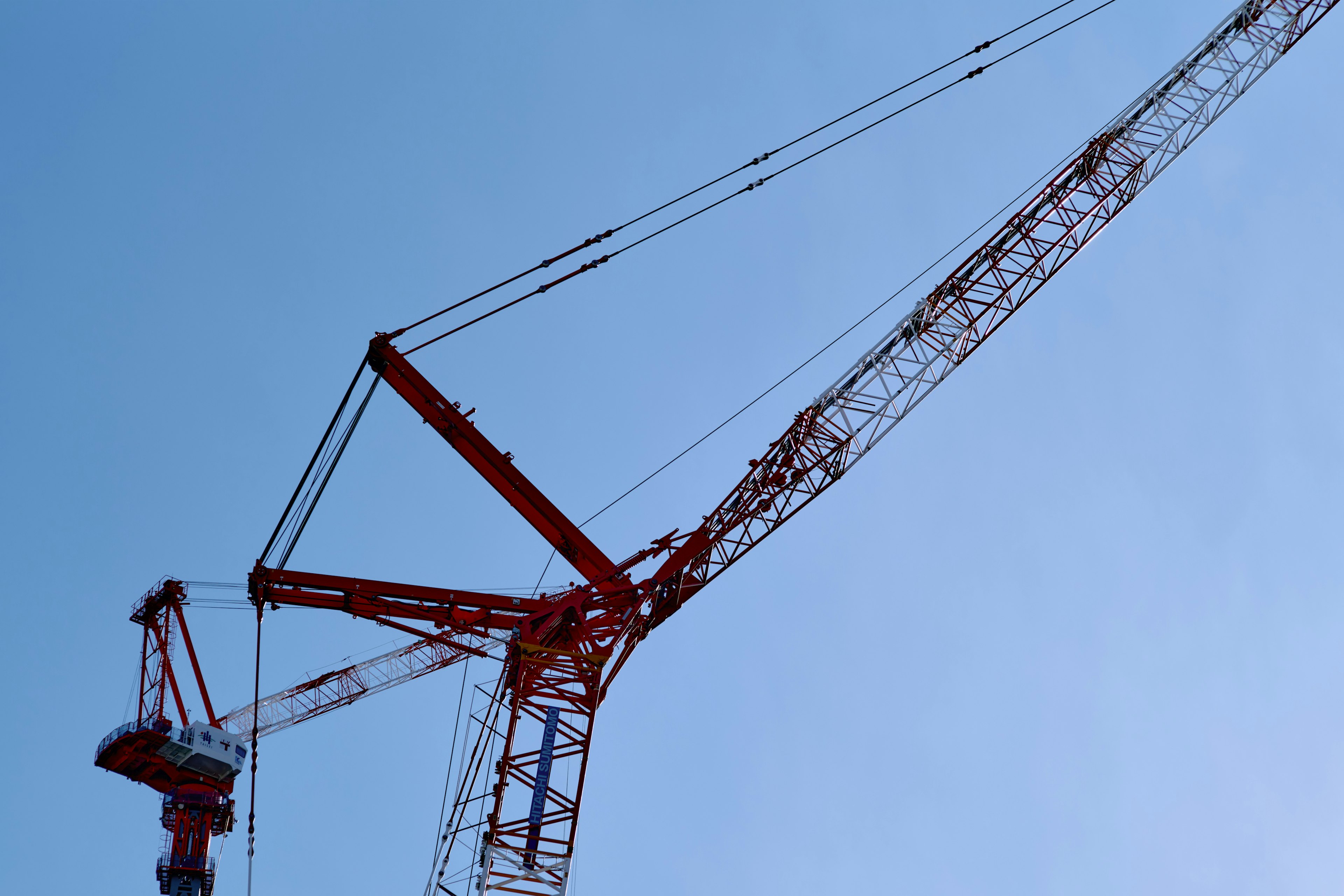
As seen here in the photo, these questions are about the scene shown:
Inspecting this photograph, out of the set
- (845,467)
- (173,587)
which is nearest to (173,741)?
(173,587)

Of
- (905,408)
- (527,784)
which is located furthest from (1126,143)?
(527,784)

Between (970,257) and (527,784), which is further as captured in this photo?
(970,257)

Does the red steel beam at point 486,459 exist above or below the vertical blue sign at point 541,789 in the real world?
above

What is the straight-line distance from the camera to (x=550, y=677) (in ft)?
157

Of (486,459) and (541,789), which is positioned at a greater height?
(486,459)

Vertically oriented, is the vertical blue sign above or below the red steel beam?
below

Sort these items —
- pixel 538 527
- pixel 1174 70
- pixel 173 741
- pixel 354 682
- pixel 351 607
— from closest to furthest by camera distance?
1. pixel 351 607
2. pixel 538 527
3. pixel 1174 70
4. pixel 173 741
5. pixel 354 682

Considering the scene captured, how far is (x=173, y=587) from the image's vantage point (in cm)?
7538

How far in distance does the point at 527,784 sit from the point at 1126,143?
34593 millimetres

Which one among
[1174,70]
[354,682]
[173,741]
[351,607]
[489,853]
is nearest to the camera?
[489,853]

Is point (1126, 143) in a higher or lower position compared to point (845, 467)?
higher

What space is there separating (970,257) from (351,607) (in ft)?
86.5

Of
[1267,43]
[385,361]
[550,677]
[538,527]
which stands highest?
[1267,43]

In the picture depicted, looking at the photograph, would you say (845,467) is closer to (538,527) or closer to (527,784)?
(538,527)
